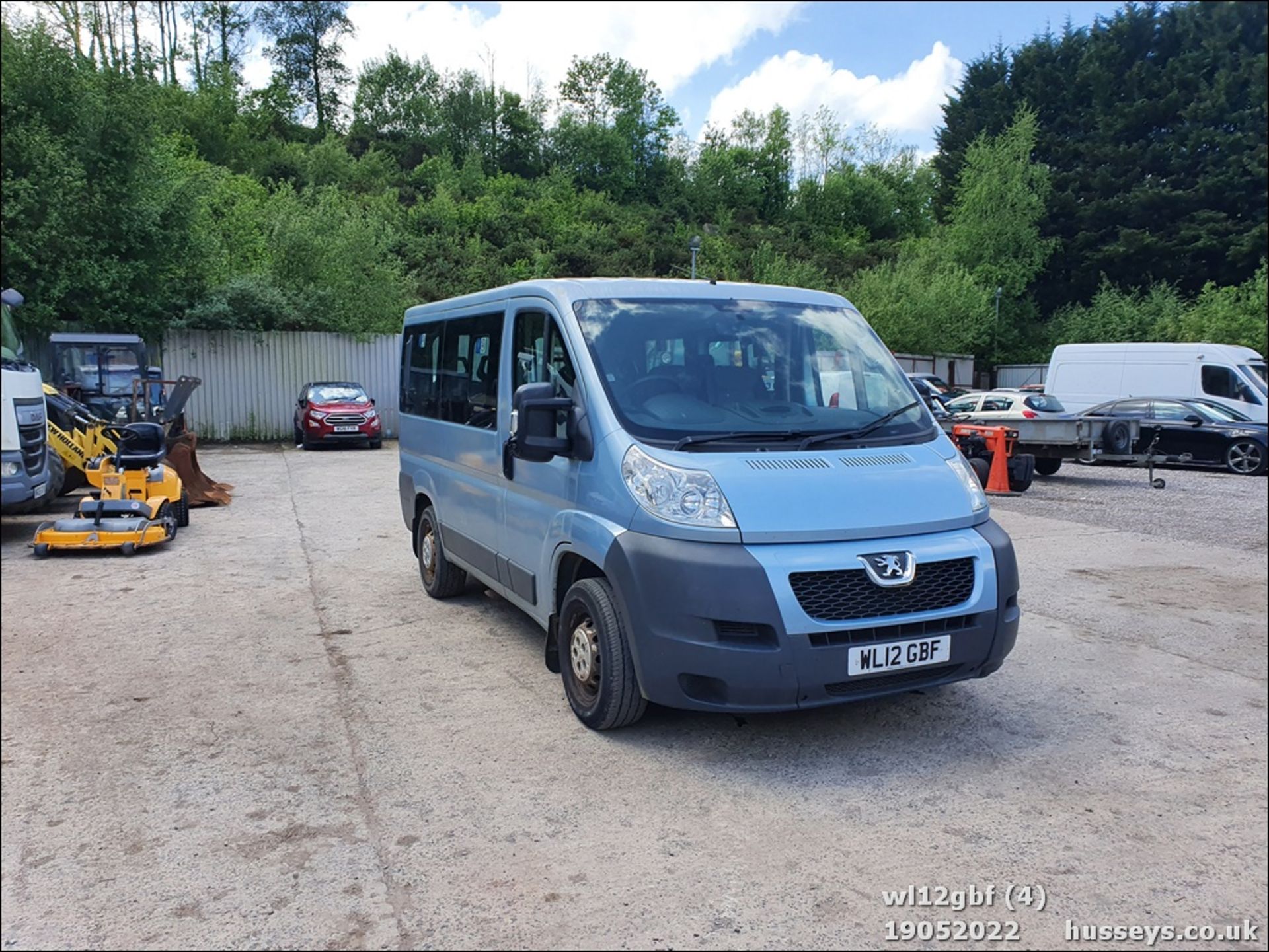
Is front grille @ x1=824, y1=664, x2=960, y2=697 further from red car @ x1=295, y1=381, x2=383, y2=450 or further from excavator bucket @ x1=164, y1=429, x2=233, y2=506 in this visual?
red car @ x1=295, y1=381, x2=383, y2=450

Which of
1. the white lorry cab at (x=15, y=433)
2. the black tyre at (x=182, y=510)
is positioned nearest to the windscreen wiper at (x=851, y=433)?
the white lorry cab at (x=15, y=433)

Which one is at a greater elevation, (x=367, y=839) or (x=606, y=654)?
(x=606, y=654)

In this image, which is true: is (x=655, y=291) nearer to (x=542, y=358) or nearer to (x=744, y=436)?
(x=542, y=358)

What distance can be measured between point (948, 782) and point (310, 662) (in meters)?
3.84

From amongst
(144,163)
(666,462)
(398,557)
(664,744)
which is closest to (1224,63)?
(666,462)

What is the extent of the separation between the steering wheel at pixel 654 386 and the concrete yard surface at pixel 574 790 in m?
1.66

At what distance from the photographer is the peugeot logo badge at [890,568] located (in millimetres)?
3904

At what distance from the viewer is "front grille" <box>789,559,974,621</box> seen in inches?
152

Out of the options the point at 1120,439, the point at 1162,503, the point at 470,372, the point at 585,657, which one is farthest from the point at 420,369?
the point at 1162,503

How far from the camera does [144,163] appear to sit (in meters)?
18.5

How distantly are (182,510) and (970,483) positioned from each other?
31.4ft

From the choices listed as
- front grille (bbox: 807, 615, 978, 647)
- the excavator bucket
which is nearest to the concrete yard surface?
front grille (bbox: 807, 615, 978, 647)

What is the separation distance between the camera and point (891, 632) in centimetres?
396

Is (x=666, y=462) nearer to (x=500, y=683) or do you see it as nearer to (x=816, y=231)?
(x=500, y=683)
